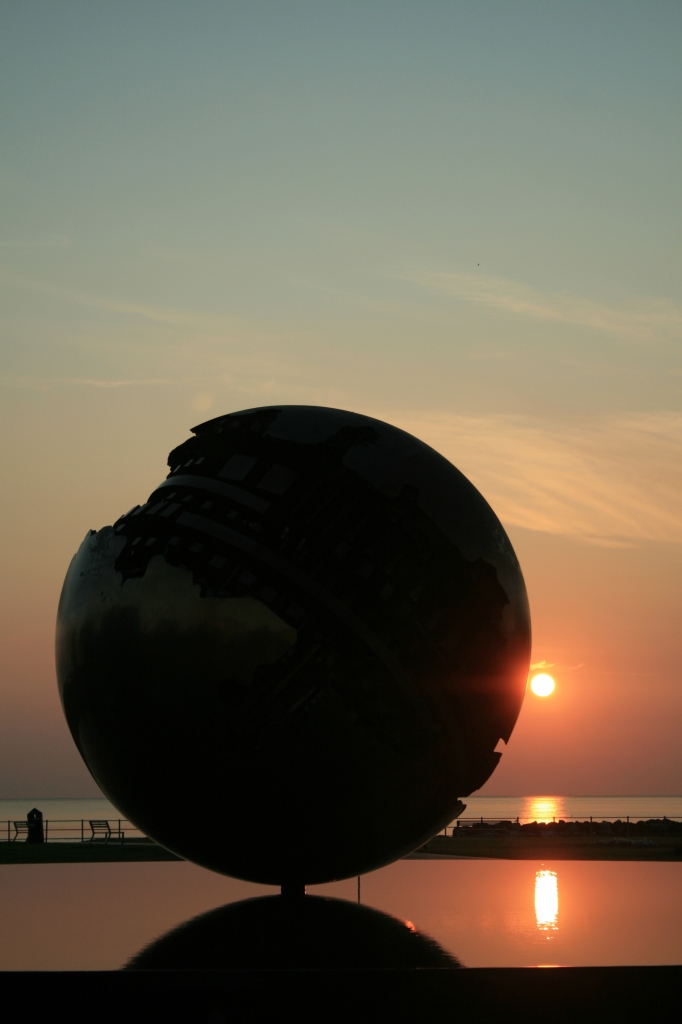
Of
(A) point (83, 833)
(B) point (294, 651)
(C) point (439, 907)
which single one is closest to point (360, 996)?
(B) point (294, 651)

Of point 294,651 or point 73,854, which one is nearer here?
point 294,651

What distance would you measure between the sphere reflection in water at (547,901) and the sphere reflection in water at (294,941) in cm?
144

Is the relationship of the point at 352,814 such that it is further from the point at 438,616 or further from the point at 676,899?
the point at 676,899

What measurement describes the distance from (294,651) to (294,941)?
2.60 m

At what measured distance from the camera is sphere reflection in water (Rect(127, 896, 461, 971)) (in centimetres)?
785

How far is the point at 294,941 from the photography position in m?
8.87

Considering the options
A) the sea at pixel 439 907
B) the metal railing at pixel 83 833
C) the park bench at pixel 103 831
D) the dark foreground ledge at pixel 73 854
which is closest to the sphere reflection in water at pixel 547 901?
the sea at pixel 439 907

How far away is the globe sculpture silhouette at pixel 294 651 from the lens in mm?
8742

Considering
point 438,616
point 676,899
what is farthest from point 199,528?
point 676,899

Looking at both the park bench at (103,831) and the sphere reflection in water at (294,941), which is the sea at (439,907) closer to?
the sphere reflection in water at (294,941)

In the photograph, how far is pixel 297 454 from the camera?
9.56 m

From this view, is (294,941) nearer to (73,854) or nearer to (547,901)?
(547,901)

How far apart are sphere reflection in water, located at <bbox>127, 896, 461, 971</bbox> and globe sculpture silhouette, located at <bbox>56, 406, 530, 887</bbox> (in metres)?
0.50

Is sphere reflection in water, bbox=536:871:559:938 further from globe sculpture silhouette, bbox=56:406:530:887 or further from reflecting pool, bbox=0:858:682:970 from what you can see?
globe sculpture silhouette, bbox=56:406:530:887
